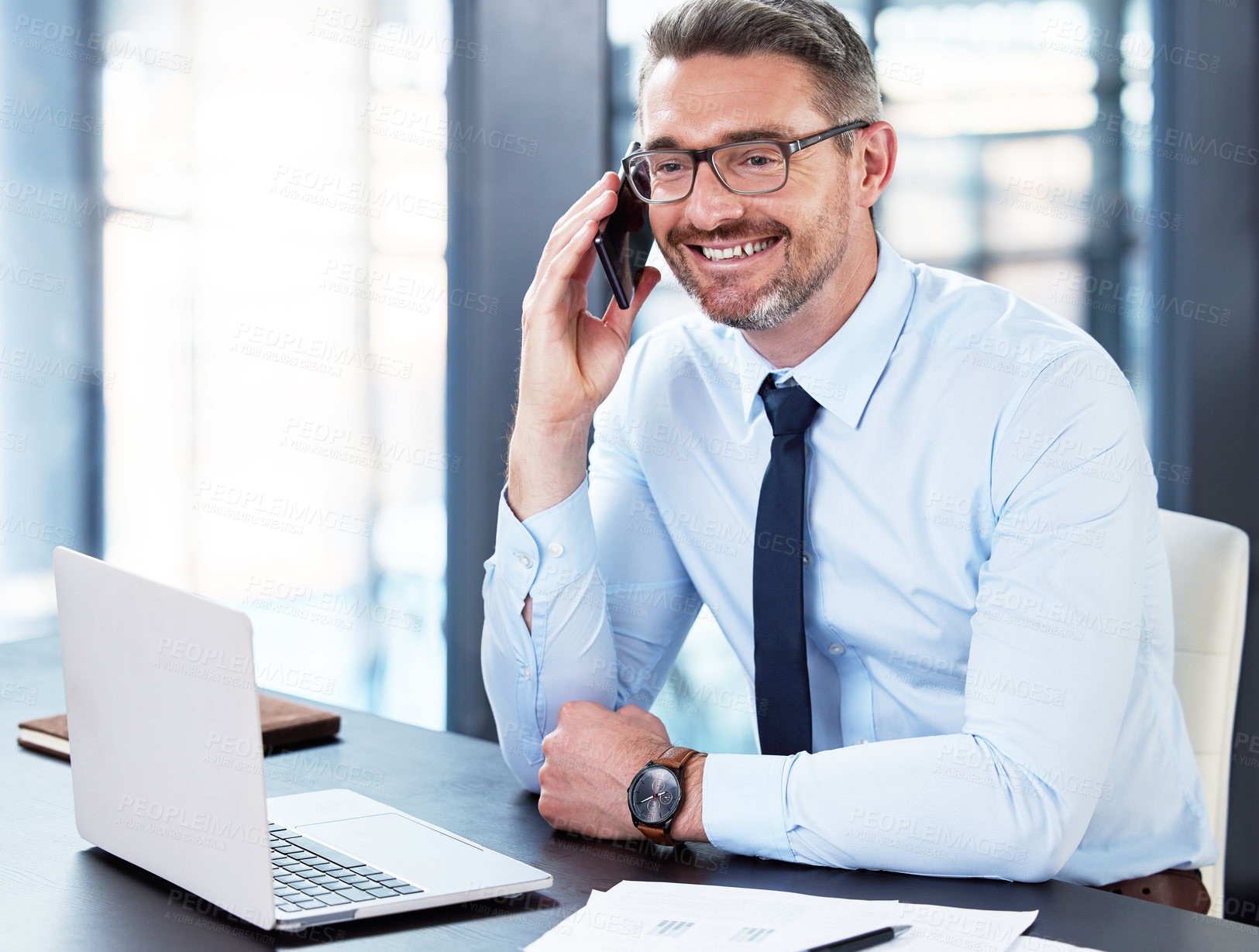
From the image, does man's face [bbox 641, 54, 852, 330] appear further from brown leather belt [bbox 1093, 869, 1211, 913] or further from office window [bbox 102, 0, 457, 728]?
office window [bbox 102, 0, 457, 728]

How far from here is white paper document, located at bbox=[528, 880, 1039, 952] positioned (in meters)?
0.86

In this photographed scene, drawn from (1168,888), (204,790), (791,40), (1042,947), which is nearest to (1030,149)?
(791,40)

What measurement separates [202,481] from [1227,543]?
312cm

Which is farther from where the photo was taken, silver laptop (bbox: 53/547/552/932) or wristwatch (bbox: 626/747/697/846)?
wristwatch (bbox: 626/747/697/846)

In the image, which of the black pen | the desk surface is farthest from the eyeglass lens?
the black pen

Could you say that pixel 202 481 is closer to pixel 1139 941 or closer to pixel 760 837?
pixel 760 837

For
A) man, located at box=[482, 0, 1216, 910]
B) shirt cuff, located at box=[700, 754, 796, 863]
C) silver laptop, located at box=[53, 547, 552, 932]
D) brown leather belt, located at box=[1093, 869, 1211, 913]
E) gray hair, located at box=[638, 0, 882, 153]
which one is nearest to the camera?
silver laptop, located at box=[53, 547, 552, 932]

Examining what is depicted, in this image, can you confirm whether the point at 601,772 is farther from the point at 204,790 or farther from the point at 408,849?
the point at 204,790

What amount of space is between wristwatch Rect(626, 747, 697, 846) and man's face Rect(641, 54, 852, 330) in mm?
615

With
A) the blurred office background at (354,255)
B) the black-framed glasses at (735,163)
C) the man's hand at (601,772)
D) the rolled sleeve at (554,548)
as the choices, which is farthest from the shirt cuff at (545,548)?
the blurred office background at (354,255)

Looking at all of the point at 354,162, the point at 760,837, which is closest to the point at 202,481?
the point at 354,162

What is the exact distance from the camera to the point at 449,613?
3.78 metres

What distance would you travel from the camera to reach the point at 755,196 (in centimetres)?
147

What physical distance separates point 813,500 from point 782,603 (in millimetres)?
152
